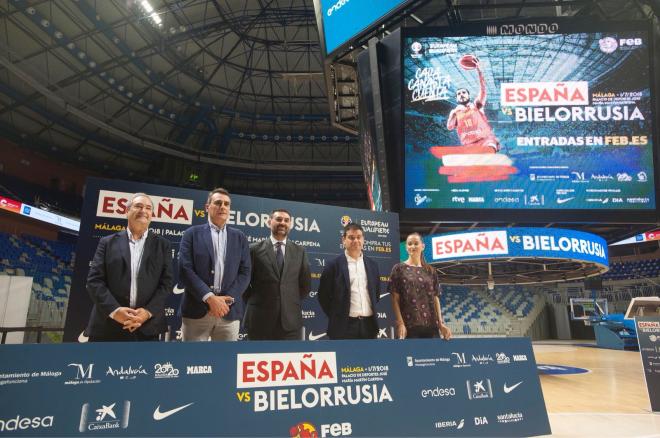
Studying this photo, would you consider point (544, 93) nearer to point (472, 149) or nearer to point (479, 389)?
point (472, 149)

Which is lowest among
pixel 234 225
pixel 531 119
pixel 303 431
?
pixel 303 431

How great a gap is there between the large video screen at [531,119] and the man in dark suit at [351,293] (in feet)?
12.7

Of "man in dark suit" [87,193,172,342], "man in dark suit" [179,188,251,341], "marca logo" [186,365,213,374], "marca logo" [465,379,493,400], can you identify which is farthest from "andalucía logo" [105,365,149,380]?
"marca logo" [465,379,493,400]

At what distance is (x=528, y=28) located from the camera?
8070 millimetres

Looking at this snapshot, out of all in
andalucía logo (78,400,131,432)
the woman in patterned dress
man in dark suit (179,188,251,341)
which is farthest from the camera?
the woman in patterned dress

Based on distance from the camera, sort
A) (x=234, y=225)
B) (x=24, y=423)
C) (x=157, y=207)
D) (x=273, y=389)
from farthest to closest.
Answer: (x=234, y=225)
(x=157, y=207)
(x=273, y=389)
(x=24, y=423)

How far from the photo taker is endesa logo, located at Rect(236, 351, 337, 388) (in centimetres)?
251

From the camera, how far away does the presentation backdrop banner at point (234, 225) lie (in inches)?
182

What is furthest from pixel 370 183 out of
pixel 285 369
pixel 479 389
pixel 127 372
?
pixel 127 372

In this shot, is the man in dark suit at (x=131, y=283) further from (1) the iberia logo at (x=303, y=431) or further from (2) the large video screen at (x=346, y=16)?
(2) the large video screen at (x=346, y=16)

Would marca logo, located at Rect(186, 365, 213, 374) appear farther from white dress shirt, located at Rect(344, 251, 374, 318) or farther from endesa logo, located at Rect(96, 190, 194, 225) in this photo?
endesa logo, located at Rect(96, 190, 194, 225)

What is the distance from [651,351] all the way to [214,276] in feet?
19.5

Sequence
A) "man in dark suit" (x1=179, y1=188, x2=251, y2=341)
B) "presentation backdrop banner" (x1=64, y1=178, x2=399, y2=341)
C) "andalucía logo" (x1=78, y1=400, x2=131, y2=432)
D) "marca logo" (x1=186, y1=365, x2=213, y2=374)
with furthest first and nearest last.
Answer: "presentation backdrop banner" (x1=64, y1=178, x2=399, y2=341) < "man in dark suit" (x1=179, y1=188, x2=251, y2=341) < "marca logo" (x1=186, y1=365, x2=213, y2=374) < "andalucía logo" (x1=78, y1=400, x2=131, y2=432)

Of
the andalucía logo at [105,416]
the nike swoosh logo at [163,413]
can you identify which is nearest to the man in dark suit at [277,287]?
the nike swoosh logo at [163,413]
